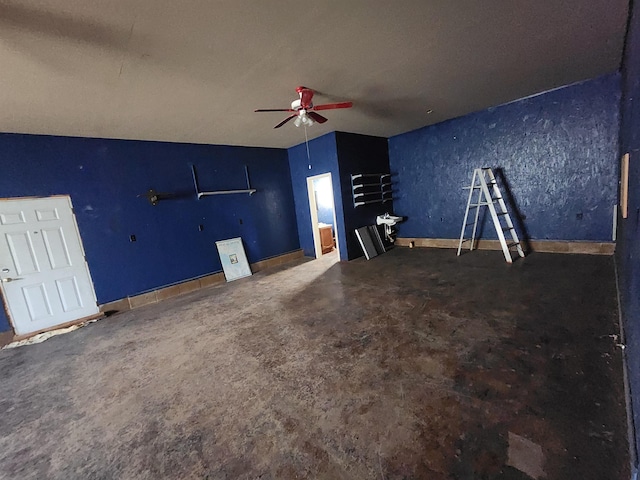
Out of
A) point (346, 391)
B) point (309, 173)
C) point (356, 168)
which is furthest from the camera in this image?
point (309, 173)

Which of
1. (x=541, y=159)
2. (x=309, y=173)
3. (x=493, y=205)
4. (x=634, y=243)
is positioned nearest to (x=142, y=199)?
(x=309, y=173)

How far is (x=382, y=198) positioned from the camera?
6395 millimetres

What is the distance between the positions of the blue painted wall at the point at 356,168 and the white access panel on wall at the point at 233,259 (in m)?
2.19

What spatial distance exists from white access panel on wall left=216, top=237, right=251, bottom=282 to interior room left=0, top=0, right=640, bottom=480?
5 cm

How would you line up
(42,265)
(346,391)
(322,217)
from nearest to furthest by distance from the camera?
(346,391) < (42,265) < (322,217)

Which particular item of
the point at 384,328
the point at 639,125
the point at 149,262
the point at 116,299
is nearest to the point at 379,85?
the point at 639,125

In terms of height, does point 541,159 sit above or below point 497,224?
above

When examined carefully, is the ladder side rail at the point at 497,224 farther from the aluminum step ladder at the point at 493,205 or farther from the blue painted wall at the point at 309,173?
the blue painted wall at the point at 309,173

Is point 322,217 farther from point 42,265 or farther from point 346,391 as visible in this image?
point 346,391

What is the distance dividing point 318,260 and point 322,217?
83.2 inches

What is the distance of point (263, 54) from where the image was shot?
233cm

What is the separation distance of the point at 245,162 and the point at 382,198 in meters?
3.32

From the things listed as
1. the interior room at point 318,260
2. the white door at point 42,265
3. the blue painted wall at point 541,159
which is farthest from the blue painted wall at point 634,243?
the white door at point 42,265

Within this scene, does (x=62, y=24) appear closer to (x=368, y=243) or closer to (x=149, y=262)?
(x=149, y=262)
